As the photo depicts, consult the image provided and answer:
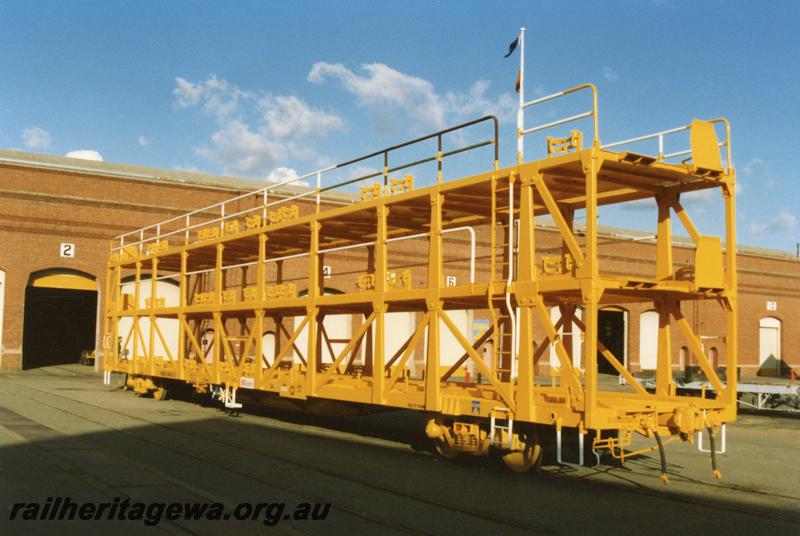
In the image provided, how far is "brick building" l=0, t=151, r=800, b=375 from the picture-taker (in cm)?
3381

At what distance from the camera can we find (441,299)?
12758 millimetres

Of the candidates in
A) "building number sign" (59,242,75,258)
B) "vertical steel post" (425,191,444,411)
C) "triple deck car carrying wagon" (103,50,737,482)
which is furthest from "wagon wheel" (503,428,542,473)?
"building number sign" (59,242,75,258)

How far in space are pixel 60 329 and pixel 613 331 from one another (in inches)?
1429

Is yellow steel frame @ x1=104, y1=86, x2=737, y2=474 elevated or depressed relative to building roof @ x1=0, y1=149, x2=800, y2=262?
depressed

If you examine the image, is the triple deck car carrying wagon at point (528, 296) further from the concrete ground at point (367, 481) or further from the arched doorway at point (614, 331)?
the arched doorway at point (614, 331)

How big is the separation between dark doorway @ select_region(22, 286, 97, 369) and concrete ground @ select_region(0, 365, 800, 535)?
1298 inches

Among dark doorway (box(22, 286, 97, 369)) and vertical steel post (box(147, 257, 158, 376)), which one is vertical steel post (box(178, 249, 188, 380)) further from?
dark doorway (box(22, 286, 97, 369))

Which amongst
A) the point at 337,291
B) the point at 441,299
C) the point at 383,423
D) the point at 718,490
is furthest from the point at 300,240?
the point at 337,291

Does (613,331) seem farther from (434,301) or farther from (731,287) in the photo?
(434,301)

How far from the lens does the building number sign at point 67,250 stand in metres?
34.6

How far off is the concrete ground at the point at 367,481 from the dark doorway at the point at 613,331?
29868 mm

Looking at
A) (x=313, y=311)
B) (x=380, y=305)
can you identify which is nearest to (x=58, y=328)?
(x=313, y=311)

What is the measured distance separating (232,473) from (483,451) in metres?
3.85

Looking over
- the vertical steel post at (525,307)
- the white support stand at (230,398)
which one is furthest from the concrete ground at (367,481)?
the vertical steel post at (525,307)
